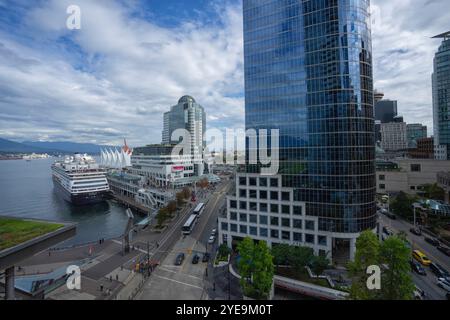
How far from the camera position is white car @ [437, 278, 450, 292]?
86.8 feet

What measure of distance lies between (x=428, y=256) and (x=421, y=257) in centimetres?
321

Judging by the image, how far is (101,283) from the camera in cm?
2930

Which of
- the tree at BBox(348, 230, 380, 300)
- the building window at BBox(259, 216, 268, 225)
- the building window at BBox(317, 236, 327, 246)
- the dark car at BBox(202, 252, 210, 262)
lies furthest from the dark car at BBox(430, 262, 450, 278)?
the dark car at BBox(202, 252, 210, 262)

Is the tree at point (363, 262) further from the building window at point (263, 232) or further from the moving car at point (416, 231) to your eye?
the moving car at point (416, 231)

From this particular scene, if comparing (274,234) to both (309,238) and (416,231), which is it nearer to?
(309,238)

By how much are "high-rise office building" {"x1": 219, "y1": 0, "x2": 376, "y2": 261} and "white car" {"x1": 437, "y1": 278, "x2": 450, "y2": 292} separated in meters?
9.01

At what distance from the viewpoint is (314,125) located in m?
35.6

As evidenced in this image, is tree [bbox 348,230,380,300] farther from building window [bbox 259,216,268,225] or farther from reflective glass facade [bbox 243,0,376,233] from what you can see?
building window [bbox 259,216,268,225]

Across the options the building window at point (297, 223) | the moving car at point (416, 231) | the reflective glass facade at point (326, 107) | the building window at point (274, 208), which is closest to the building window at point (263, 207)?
the building window at point (274, 208)

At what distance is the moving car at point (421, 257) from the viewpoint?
31.6 meters

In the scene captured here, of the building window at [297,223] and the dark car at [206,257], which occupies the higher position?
the building window at [297,223]

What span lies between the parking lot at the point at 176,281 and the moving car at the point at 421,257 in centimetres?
2736
